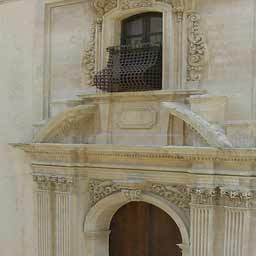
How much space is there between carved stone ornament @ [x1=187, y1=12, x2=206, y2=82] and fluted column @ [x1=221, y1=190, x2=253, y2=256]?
166 cm

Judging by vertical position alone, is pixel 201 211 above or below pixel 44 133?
below

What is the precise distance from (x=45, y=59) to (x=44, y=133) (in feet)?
4.18

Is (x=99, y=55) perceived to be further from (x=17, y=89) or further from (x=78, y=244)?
(x=78, y=244)

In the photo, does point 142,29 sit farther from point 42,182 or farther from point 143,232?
point 143,232

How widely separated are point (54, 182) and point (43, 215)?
593 millimetres

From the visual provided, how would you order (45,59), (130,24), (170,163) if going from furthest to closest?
(45,59), (130,24), (170,163)

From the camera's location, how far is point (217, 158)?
6.51 meters

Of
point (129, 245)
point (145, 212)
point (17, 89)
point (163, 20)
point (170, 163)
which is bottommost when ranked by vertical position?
point (129, 245)

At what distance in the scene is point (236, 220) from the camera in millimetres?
6465

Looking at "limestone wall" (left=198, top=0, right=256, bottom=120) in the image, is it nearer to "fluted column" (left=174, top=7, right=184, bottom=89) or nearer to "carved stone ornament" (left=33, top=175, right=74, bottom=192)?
"fluted column" (left=174, top=7, right=184, bottom=89)

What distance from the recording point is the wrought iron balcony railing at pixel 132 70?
23.6 ft

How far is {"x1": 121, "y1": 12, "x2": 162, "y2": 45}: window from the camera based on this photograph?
7488 millimetres

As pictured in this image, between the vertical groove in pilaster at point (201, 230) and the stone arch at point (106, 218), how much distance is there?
26 centimetres

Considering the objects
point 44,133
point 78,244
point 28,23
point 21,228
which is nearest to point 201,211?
point 78,244
